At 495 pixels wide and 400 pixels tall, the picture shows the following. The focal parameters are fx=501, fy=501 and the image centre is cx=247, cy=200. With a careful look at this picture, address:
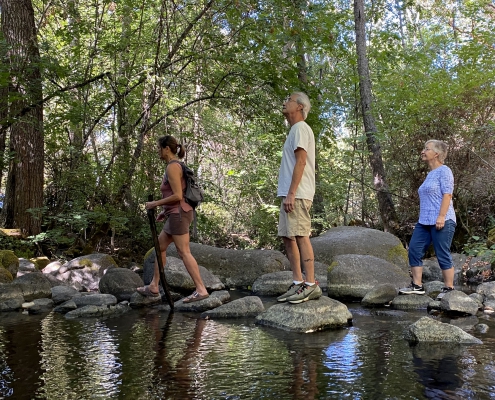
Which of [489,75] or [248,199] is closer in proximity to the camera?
[489,75]

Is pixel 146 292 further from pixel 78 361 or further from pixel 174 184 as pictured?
pixel 78 361

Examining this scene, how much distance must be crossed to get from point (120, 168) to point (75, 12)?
2.97m

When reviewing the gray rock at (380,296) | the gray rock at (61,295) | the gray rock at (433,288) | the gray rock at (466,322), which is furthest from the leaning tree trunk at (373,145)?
the gray rock at (61,295)

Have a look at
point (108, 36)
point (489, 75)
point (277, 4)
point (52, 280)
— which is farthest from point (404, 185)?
point (52, 280)

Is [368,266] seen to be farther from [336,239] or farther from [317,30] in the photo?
[317,30]

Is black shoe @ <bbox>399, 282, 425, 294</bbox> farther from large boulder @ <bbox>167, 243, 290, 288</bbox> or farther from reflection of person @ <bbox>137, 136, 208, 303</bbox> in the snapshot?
large boulder @ <bbox>167, 243, 290, 288</bbox>

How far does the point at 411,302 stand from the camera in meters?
6.33

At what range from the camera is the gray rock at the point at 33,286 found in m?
7.21

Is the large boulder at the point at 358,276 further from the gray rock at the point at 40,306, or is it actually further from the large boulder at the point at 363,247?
the gray rock at the point at 40,306

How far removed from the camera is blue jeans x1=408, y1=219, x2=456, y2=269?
6236 mm

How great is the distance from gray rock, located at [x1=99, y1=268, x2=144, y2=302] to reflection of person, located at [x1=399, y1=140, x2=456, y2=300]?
12.9 ft

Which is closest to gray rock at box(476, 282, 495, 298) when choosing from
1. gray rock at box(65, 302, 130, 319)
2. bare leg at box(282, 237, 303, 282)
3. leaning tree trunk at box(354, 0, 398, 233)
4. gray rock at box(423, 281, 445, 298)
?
gray rock at box(423, 281, 445, 298)

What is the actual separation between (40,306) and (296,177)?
3.95 metres

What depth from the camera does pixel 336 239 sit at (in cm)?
1045
